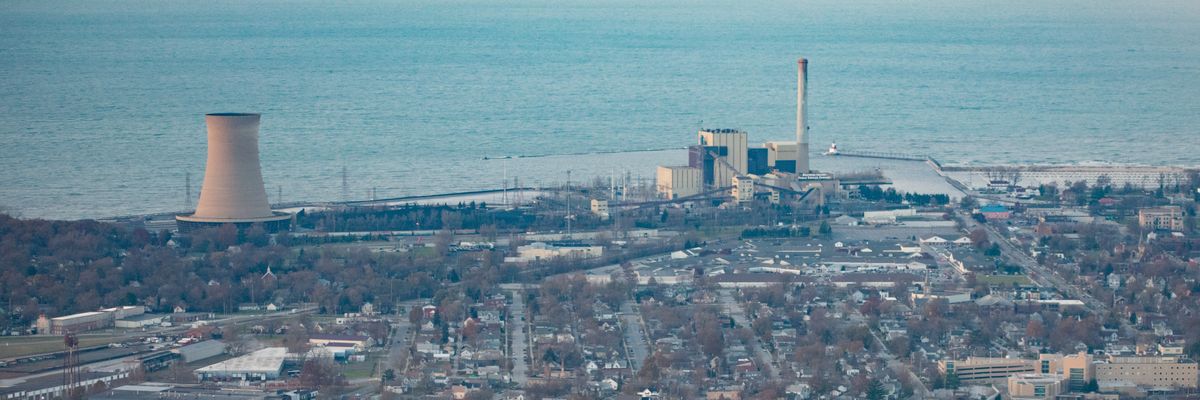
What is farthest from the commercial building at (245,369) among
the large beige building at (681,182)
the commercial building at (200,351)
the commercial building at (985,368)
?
the large beige building at (681,182)

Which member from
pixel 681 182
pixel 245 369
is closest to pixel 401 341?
pixel 245 369

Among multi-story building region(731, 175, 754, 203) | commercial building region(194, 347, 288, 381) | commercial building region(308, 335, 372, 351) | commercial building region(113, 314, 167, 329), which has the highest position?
multi-story building region(731, 175, 754, 203)

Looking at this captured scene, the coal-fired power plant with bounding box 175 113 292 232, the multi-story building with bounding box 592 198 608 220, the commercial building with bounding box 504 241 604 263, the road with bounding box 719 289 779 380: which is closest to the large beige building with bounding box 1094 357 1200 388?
the road with bounding box 719 289 779 380

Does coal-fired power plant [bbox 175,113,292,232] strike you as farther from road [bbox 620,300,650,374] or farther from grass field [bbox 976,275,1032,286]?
grass field [bbox 976,275,1032,286]

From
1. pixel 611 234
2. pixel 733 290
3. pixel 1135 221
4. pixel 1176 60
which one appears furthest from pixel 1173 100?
pixel 733 290

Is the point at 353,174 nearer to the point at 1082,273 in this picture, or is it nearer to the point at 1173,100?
the point at 1082,273

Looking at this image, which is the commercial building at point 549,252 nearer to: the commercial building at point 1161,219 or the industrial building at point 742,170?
the industrial building at point 742,170
